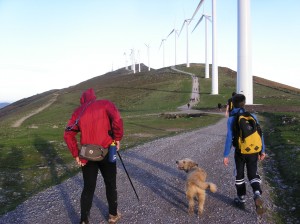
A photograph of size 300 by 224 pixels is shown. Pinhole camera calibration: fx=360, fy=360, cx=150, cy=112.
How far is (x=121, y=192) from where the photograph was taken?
32.9ft

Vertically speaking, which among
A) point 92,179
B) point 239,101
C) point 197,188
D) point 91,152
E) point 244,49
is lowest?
point 197,188

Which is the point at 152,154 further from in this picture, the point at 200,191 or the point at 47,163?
the point at 200,191

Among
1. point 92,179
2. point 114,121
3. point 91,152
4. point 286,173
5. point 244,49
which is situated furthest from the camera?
point 244,49

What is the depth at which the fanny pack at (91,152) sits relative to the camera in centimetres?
685

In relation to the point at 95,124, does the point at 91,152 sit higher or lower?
lower

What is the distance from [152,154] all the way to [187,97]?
57.9 m

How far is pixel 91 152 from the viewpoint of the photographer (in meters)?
6.85

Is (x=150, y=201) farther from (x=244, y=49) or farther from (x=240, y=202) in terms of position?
(x=244, y=49)

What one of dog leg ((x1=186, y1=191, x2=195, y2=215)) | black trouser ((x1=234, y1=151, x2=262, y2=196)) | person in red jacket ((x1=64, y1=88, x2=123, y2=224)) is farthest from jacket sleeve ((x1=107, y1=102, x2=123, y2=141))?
black trouser ((x1=234, y1=151, x2=262, y2=196))

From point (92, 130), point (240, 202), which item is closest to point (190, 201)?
point (240, 202)

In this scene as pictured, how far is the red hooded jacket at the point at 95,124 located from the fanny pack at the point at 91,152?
105 millimetres

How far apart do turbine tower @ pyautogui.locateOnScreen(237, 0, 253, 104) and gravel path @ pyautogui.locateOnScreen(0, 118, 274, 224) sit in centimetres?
2916

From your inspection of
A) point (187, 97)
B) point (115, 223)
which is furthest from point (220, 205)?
point (187, 97)

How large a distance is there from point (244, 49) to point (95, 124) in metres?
36.7
